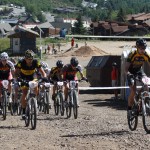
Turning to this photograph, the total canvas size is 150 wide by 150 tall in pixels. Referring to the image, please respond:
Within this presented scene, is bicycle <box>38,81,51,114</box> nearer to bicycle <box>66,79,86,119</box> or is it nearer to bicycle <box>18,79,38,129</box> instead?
bicycle <box>66,79,86,119</box>

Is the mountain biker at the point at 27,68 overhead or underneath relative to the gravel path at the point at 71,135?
overhead

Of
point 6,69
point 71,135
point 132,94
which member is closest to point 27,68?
point 6,69

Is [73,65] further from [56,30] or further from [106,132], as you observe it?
[56,30]

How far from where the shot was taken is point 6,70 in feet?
41.8

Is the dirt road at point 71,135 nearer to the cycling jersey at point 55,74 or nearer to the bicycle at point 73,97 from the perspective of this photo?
the bicycle at point 73,97

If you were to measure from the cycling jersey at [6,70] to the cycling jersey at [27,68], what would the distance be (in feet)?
3.35

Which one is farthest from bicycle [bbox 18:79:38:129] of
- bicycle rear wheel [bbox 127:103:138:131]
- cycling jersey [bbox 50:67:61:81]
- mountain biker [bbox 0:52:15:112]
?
cycling jersey [bbox 50:67:61:81]

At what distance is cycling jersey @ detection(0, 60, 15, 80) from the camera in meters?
12.7

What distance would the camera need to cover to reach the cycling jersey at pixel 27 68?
11.4 m

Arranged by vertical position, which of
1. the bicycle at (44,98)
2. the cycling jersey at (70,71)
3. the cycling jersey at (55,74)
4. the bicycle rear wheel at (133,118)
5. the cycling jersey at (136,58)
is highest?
the cycling jersey at (136,58)

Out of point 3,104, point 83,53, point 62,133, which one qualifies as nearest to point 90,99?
point 3,104

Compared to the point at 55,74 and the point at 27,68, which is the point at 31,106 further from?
the point at 55,74

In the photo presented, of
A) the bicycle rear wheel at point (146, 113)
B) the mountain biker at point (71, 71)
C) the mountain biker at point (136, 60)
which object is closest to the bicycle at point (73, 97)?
the mountain biker at point (71, 71)

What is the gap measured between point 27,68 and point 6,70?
4.56 ft
